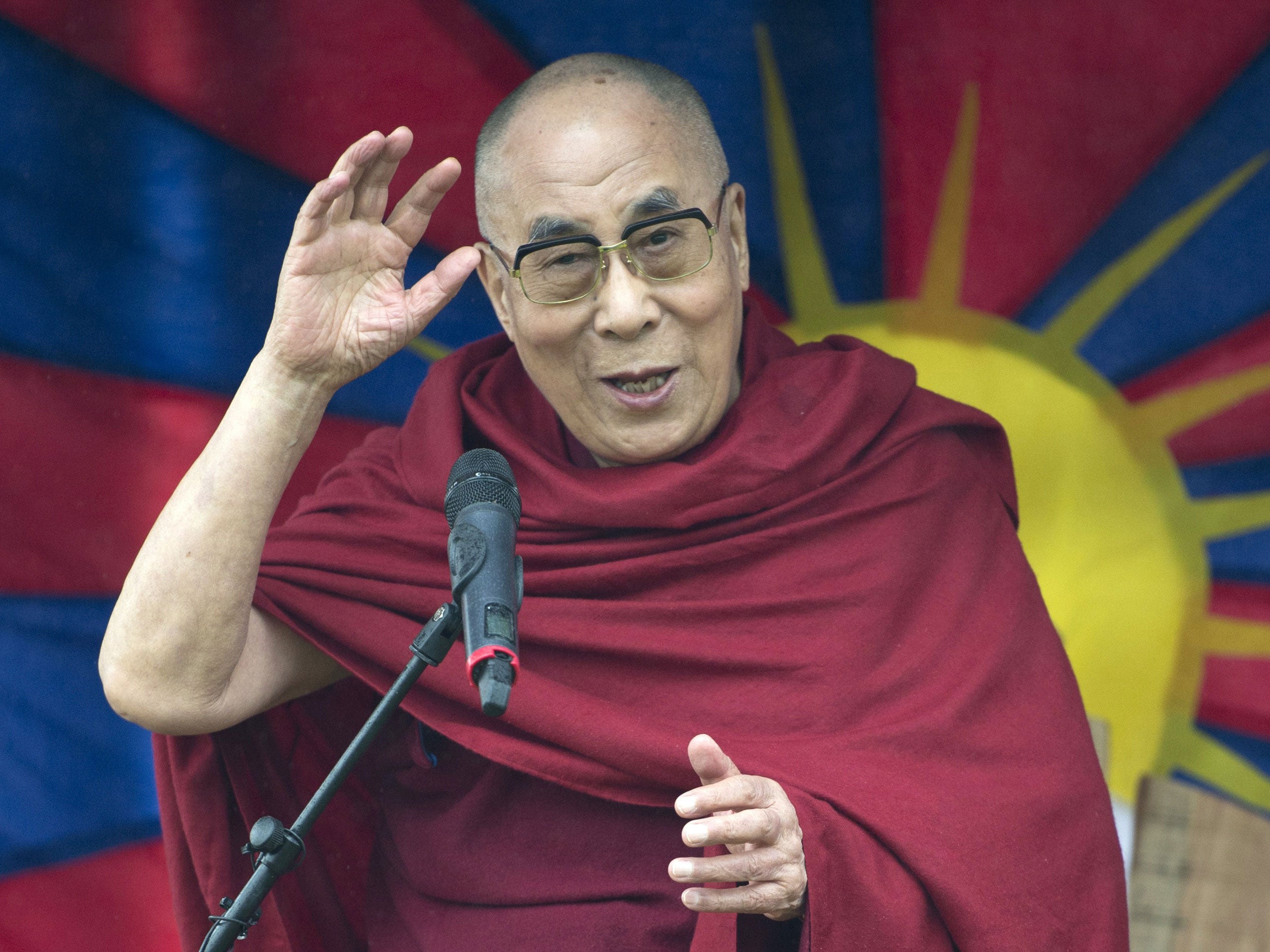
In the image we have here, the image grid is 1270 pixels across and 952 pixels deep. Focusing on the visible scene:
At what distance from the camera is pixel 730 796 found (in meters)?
1.46

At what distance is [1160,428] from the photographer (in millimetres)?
2734

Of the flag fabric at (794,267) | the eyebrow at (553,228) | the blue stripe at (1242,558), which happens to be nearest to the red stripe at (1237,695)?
the flag fabric at (794,267)

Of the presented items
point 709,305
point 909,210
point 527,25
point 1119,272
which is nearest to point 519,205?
point 709,305

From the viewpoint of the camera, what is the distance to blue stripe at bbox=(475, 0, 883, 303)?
2.78 meters

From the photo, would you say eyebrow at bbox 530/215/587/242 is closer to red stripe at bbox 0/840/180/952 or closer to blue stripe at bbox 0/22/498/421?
blue stripe at bbox 0/22/498/421

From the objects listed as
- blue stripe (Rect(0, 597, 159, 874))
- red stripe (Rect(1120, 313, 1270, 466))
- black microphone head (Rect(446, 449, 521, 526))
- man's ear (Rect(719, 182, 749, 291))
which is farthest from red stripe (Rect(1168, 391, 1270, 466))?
blue stripe (Rect(0, 597, 159, 874))

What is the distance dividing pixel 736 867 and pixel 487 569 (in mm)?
459

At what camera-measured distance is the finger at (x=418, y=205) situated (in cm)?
194

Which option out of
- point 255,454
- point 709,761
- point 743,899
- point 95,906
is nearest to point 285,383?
point 255,454

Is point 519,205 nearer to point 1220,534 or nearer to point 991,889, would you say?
point 991,889

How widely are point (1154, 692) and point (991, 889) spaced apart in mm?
1224

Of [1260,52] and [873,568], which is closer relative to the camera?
[873,568]

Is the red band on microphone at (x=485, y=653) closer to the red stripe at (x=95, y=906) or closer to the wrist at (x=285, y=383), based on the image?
the wrist at (x=285, y=383)

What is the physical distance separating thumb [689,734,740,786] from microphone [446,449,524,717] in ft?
0.90
